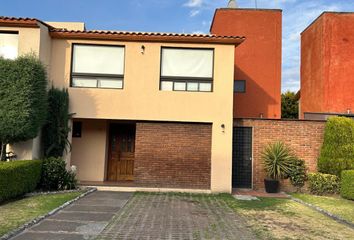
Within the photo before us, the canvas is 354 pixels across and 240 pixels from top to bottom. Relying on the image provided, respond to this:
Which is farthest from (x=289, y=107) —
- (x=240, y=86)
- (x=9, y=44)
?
(x=9, y=44)

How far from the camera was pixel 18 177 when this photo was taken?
9.61 metres

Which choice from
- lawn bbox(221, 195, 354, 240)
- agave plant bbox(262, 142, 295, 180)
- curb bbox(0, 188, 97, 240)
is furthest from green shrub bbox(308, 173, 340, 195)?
curb bbox(0, 188, 97, 240)

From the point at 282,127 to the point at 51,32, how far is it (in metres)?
9.03

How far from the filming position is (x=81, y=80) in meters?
12.6

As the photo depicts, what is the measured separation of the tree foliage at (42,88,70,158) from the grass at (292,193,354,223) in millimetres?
8245

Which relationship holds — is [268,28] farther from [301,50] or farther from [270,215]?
[270,215]

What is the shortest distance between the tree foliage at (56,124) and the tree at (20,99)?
38.0 inches

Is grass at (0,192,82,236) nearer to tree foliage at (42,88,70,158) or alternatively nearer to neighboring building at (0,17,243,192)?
tree foliage at (42,88,70,158)

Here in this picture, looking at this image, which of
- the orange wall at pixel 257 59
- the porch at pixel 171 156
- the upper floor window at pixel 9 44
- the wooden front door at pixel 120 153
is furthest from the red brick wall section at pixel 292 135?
the upper floor window at pixel 9 44

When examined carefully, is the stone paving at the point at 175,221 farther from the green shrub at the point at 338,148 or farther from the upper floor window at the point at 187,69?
the green shrub at the point at 338,148

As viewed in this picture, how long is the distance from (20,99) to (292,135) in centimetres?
948

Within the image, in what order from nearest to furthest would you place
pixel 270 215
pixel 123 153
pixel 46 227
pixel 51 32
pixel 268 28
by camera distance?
pixel 46 227 < pixel 270 215 < pixel 51 32 < pixel 123 153 < pixel 268 28

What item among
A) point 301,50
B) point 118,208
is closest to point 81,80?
point 118,208

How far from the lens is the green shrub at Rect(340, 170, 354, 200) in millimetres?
11547
